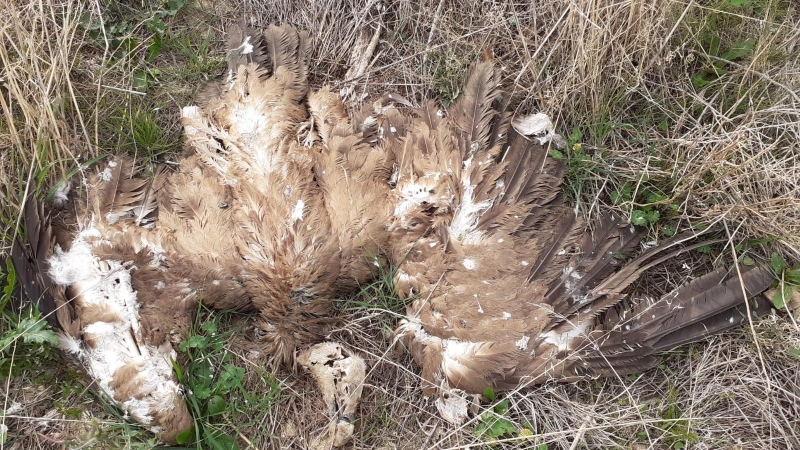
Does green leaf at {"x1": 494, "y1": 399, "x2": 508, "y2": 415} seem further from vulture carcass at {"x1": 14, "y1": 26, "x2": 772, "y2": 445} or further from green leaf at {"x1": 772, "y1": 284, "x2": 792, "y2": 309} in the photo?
green leaf at {"x1": 772, "y1": 284, "x2": 792, "y2": 309}

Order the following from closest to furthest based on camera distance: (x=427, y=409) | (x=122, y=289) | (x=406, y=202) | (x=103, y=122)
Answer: (x=122, y=289) < (x=406, y=202) < (x=427, y=409) < (x=103, y=122)

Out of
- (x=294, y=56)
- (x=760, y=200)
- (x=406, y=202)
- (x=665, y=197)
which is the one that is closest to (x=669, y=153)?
(x=665, y=197)

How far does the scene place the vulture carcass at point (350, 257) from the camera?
2486mm

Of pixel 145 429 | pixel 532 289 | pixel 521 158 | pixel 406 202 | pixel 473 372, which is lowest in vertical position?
pixel 145 429

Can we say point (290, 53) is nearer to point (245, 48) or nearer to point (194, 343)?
point (245, 48)

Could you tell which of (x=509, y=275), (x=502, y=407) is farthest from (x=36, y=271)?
(x=502, y=407)

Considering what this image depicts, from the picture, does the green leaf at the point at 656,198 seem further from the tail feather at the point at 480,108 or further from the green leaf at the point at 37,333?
the green leaf at the point at 37,333

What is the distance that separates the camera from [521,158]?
274 centimetres

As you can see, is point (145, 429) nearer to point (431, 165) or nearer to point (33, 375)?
point (33, 375)

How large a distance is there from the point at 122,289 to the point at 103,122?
1107 millimetres

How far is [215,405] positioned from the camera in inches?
108

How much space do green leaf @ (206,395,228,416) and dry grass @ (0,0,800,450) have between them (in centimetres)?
21

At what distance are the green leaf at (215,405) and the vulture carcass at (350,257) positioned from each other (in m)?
0.18

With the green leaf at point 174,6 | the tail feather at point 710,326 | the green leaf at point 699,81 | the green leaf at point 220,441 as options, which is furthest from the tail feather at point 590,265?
the green leaf at point 174,6
